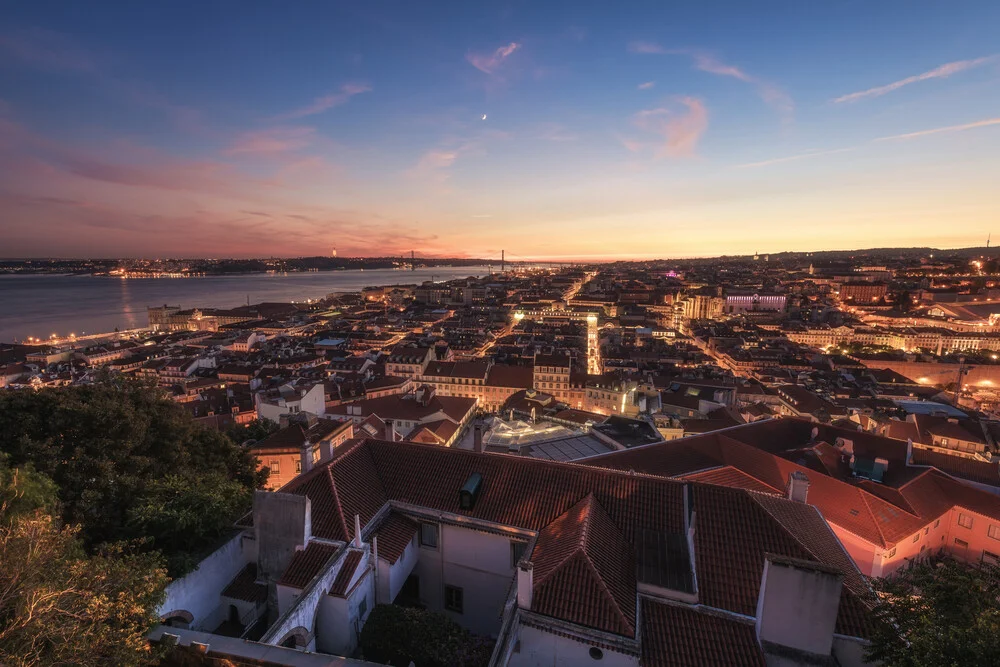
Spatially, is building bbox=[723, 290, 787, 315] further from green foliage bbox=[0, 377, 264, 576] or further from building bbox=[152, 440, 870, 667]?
green foliage bbox=[0, 377, 264, 576]

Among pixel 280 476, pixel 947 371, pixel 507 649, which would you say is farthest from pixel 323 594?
pixel 947 371

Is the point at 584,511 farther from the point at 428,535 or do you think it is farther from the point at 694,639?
the point at 428,535

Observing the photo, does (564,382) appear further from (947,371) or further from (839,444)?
(947,371)

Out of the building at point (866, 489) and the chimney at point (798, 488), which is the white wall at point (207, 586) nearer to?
the building at point (866, 489)

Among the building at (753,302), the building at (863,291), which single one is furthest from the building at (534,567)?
the building at (863,291)

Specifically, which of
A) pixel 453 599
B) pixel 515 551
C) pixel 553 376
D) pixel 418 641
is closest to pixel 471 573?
pixel 453 599

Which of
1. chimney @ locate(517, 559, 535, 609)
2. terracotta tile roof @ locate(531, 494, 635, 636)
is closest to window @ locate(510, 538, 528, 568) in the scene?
terracotta tile roof @ locate(531, 494, 635, 636)
